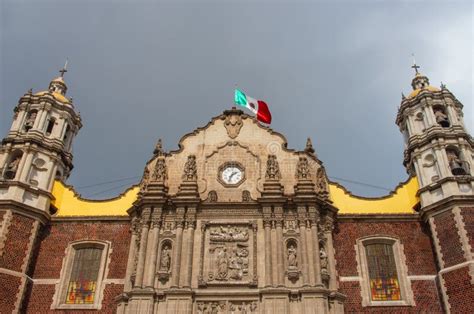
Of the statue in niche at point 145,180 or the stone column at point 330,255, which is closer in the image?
the stone column at point 330,255

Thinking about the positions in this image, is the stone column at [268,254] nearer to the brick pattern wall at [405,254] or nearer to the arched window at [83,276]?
the brick pattern wall at [405,254]

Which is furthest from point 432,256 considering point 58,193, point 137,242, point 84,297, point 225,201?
point 58,193

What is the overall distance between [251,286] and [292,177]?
22.7 ft

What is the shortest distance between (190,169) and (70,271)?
832 centimetres

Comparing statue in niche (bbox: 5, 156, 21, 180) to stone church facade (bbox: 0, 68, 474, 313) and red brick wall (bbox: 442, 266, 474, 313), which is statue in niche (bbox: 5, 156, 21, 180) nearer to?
stone church facade (bbox: 0, 68, 474, 313)

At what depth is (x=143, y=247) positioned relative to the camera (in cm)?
2564

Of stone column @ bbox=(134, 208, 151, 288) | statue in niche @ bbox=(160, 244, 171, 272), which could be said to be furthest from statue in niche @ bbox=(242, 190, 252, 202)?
stone column @ bbox=(134, 208, 151, 288)

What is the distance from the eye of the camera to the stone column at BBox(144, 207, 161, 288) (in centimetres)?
2460

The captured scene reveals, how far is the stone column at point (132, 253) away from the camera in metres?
25.1

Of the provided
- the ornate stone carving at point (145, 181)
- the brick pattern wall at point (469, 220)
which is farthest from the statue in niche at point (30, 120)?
the brick pattern wall at point (469, 220)

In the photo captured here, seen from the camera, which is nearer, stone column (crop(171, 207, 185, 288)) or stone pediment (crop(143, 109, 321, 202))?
stone column (crop(171, 207, 185, 288))

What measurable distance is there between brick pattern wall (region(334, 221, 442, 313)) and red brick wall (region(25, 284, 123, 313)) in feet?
37.6

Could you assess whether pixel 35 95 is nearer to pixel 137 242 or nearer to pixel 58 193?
pixel 58 193

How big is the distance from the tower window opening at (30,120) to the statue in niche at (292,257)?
699 inches
